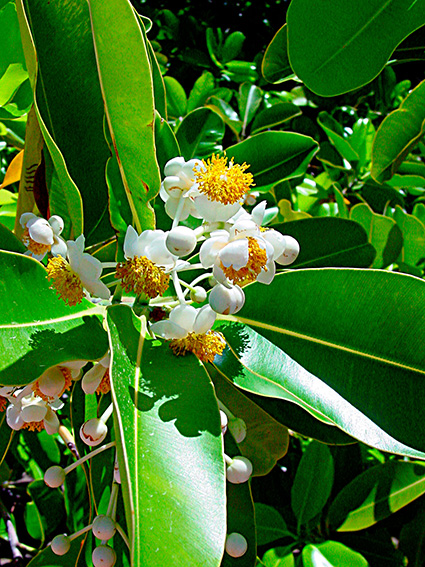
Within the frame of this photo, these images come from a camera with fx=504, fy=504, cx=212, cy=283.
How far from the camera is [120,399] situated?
1.69 ft

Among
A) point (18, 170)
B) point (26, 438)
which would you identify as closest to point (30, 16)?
point (18, 170)

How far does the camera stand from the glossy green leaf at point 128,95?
61cm

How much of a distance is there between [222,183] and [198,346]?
0.71 feet

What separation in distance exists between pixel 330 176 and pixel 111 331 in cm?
146

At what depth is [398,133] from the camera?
3.67ft

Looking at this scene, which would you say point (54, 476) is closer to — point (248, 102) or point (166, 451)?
point (166, 451)

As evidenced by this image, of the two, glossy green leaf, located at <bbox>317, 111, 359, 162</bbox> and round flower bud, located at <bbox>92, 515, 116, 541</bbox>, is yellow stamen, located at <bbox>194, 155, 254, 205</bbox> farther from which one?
glossy green leaf, located at <bbox>317, 111, 359, 162</bbox>

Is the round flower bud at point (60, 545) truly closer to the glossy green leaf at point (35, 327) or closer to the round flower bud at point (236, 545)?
the round flower bud at point (236, 545)

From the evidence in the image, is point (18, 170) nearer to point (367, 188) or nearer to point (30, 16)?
point (30, 16)

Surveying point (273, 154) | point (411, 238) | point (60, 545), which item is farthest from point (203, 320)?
point (411, 238)

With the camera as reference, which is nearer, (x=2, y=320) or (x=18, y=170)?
(x=2, y=320)

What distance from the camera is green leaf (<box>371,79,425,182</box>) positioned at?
1.07 meters

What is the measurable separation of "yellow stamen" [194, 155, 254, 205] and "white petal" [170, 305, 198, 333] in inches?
5.9

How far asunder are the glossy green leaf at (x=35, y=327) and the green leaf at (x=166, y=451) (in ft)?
0.16
